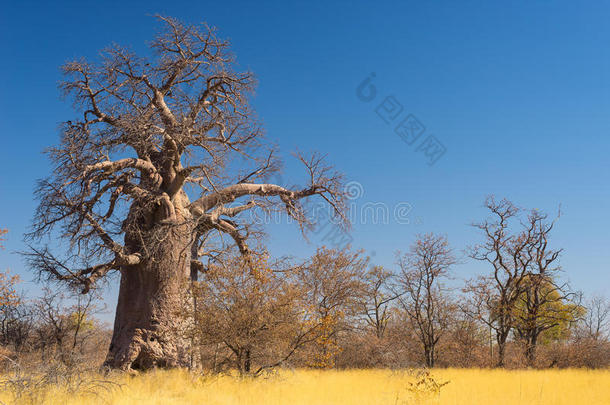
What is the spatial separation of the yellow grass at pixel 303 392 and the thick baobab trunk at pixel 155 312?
0.63 metres

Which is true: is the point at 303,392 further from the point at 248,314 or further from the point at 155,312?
the point at 155,312

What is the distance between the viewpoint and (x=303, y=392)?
857 cm

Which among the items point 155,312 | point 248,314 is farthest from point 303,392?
point 155,312

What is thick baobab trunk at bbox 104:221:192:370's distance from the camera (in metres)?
9.92

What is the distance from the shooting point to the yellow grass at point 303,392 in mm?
7235

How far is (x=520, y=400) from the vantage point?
8188 millimetres

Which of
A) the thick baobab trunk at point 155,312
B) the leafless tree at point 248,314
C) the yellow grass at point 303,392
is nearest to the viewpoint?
the yellow grass at point 303,392

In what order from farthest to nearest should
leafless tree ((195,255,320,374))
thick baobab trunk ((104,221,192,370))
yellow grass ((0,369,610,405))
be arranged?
thick baobab trunk ((104,221,192,370)), leafless tree ((195,255,320,374)), yellow grass ((0,369,610,405))

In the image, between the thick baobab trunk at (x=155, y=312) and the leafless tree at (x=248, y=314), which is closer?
the leafless tree at (x=248, y=314)

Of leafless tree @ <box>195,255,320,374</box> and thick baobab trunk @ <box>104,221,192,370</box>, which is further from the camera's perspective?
thick baobab trunk @ <box>104,221,192,370</box>

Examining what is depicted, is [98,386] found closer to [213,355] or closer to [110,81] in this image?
[213,355]

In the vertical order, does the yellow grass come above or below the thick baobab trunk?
below

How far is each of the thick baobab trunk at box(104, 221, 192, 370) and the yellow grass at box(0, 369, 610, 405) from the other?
2.08ft

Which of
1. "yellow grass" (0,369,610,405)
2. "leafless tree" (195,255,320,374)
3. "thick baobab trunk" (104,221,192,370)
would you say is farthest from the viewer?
"thick baobab trunk" (104,221,192,370)
